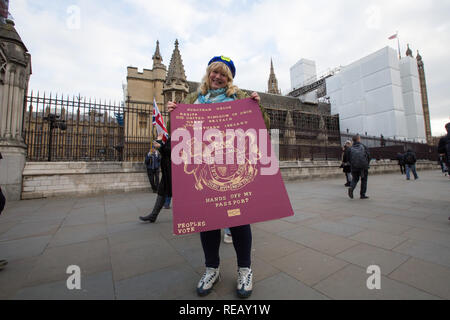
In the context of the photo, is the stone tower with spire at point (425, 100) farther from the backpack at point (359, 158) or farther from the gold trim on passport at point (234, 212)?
the gold trim on passport at point (234, 212)

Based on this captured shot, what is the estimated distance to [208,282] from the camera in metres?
1.67

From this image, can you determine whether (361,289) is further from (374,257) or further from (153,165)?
(153,165)

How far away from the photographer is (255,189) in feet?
5.69

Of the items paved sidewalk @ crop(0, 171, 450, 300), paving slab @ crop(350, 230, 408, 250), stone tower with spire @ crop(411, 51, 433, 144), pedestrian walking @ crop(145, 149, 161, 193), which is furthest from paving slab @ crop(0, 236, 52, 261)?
stone tower with spire @ crop(411, 51, 433, 144)

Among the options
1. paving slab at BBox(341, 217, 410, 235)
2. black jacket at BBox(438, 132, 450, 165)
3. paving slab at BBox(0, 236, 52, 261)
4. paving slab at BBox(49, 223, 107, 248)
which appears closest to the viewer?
paving slab at BBox(0, 236, 52, 261)

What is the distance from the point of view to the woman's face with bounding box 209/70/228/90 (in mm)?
1975

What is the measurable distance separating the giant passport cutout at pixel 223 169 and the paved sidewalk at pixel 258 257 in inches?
25.6

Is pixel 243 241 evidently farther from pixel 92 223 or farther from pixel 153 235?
pixel 92 223

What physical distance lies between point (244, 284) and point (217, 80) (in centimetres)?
184

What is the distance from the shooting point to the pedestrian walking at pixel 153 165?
750 centimetres

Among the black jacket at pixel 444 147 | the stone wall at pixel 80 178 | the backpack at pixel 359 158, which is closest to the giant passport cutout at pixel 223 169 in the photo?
the black jacket at pixel 444 147

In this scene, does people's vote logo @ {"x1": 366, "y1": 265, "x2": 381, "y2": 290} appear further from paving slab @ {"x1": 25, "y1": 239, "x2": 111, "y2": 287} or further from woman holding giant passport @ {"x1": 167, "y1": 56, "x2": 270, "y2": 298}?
paving slab @ {"x1": 25, "y1": 239, "x2": 111, "y2": 287}

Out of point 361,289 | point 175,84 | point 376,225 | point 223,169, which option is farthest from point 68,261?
point 175,84

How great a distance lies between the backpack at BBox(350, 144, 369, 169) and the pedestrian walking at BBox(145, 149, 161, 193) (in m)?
6.44
